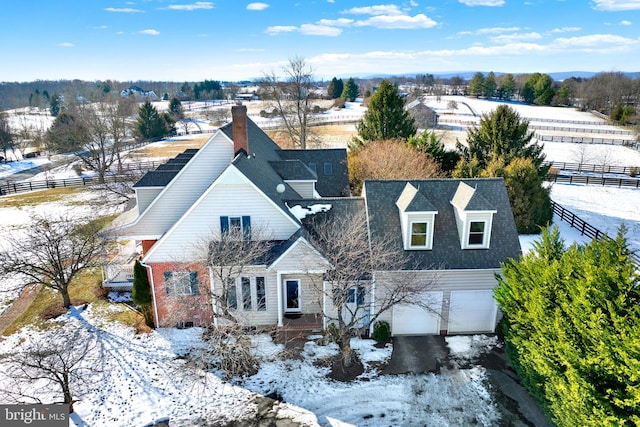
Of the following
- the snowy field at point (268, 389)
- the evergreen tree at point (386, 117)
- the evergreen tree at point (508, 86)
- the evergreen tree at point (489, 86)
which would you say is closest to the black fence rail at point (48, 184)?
the evergreen tree at point (386, 117)

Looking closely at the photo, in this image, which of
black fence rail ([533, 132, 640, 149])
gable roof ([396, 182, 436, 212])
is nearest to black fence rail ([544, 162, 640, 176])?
black fence rail ([533, 132, 640, 149])

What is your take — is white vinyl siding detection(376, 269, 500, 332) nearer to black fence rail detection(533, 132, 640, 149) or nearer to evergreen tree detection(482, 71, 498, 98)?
black fence rail detection(533, 132, 640, 149)

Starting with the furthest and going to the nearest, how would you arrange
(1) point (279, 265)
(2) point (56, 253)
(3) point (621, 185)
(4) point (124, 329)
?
(3) point (621, 185) → (2) point (56, 253) → (4) point (124, 329) → (1) point (279, 265)

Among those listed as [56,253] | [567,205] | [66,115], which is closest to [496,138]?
[567,205]

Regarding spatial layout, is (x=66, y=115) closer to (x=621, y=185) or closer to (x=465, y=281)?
(x=465, y=281)

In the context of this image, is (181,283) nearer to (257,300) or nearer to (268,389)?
(257,300)

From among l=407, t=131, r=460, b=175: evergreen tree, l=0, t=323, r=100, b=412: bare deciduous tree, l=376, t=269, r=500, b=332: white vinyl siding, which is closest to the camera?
l=0, t=323, r=100, b=412: bare deciduous tree

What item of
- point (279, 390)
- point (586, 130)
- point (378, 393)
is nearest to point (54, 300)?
point (279, 390)
